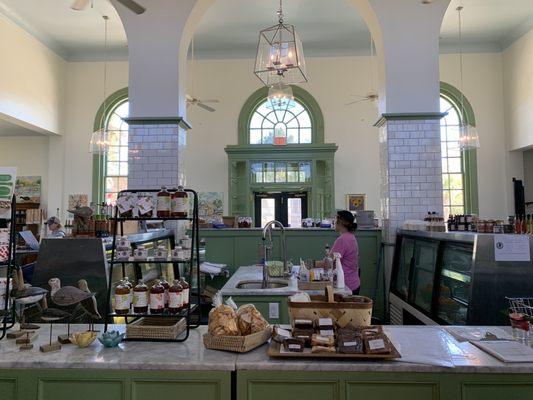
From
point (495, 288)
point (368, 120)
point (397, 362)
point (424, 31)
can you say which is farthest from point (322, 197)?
point (397, 362)

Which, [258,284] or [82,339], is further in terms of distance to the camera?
[258,284]

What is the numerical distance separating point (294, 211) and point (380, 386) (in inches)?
345

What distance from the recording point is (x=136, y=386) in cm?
174

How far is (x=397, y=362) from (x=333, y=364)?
28 cm

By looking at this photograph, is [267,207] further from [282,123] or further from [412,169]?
[412,169]

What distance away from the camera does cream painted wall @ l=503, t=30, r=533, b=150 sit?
9.43 metres

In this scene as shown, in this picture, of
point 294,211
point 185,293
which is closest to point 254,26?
point 294,211

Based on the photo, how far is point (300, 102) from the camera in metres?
10.7

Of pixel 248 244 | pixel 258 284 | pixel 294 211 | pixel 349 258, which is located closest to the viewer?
pixel 258 284

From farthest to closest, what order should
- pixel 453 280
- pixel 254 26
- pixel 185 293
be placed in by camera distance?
pixel 254 26 → pixel 453 280 → pixel 185 293

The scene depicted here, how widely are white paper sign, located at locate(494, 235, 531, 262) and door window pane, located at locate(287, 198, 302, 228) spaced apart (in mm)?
7502

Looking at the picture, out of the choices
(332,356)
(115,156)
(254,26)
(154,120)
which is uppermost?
(254,26)

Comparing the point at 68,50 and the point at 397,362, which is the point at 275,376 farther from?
the point at 68,50

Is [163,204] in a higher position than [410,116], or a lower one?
lower
